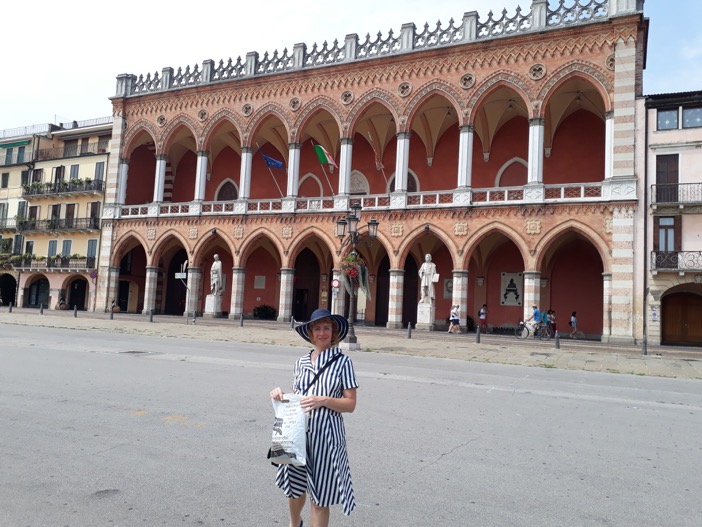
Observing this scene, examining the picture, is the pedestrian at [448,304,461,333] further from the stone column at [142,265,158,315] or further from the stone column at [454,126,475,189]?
the stone column at [142,265,158,315]

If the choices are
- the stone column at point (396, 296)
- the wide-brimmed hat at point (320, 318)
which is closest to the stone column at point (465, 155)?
the stone column at point (396, 296)

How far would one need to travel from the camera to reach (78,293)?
38.6 meters

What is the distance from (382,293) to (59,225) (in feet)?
73.2

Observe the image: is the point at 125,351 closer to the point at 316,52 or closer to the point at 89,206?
the point at 316,52

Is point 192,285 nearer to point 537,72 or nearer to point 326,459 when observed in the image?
point 537,72

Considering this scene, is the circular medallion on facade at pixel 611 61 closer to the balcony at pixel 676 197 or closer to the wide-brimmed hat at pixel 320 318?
the balcony at pixel 676 197

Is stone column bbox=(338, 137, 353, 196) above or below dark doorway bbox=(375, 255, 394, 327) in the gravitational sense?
above

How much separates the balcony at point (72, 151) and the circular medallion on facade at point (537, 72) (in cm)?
2673

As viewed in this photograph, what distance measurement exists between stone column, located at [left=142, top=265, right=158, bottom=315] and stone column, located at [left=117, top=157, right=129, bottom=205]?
5.15 meters

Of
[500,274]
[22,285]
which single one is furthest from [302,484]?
[22,285]

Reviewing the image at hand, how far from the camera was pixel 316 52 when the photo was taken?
98.8 feet

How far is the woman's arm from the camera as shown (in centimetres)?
318

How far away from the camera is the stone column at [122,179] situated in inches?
1388

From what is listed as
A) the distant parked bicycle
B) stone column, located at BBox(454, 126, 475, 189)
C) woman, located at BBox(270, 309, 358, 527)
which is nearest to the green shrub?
stone column, located at BBox(454, 126, 475, 189)
